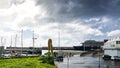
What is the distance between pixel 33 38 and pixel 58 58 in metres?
33.9

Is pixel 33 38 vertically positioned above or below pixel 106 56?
above

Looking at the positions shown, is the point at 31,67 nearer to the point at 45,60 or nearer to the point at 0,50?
the point at 45,60

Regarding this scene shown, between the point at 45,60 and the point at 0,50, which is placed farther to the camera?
the point at 0,50

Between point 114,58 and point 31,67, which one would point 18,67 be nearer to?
point 31,67

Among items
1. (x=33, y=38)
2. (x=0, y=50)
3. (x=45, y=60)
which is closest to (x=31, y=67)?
(x=45, y=60)

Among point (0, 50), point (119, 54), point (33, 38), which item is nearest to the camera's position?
point (0, 50)

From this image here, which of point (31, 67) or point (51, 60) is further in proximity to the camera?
point (51, 60)

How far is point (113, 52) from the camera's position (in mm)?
126625

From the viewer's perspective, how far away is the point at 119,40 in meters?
125

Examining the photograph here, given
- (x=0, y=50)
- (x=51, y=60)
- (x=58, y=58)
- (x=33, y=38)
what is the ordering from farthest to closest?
(x=33, y=38) < (x=58, y=58) < (x=0, y=50) < (x=51, y=60)

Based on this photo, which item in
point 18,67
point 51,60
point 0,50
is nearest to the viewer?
point 18,67

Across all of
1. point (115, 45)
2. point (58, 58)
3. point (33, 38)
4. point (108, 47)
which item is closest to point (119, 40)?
point (115, 45)

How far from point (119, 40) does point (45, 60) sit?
2277 inches

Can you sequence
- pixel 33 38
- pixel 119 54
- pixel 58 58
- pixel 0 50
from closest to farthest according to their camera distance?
pixel 0 50 < pixel 119 54 < pixel 58 58 < pixel 33 38
